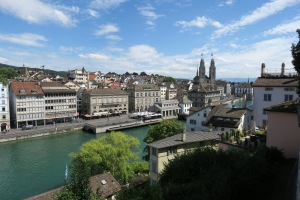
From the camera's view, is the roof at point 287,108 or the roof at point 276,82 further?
the roof at point 276,82

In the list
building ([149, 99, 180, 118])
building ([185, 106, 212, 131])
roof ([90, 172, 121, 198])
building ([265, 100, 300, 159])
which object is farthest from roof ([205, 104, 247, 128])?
building ([149, 99, 180, 118])

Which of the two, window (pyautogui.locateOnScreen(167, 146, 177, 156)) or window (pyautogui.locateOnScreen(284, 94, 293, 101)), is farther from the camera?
window (pyautogui.locateOnScreen(284, 94, 293, 101))

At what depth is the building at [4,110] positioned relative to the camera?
57.5 meters

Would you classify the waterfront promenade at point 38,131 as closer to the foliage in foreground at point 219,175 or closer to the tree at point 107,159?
the tree at point 107,159

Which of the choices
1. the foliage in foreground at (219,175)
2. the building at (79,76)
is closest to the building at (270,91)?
the foliage in foreground at (219,175)

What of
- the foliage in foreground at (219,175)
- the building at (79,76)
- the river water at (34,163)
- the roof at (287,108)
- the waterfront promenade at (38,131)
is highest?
the building at (79,76)

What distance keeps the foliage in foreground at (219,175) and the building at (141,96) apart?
7226cm

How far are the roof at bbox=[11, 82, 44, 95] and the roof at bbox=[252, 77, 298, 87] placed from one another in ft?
169

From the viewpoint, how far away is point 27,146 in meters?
47.9

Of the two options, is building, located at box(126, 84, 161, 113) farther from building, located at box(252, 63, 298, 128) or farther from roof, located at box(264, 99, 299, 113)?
roof, located at box(264, 99, 299, 113)

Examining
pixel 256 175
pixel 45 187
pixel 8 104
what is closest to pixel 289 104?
pixel 256 175

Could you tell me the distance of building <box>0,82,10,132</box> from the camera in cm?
5753

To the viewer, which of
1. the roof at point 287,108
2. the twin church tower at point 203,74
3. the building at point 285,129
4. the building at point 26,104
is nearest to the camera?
the building at point 285,129

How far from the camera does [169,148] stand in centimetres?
2541
